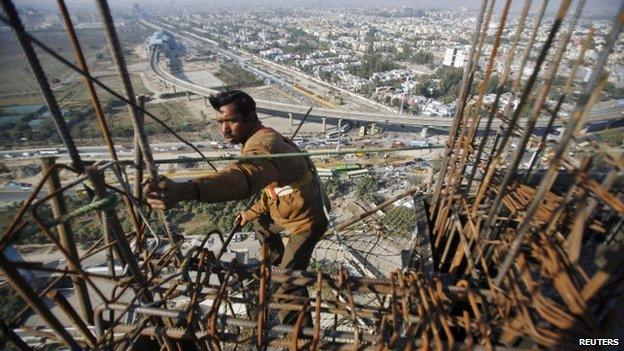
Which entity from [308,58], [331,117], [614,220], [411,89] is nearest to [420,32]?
[308,58]

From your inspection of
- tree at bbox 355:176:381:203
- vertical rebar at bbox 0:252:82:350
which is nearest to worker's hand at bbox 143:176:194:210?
vertical rebar at bbox 0:252:82:350

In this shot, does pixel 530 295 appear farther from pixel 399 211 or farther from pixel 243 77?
pixel 243 77

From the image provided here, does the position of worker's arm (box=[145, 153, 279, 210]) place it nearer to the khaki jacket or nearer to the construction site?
the khaki jacket

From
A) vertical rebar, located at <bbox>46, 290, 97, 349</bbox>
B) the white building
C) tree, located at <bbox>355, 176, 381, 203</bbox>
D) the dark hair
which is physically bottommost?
tree, located at <bbox>355, 176, 381, 203</bbox>

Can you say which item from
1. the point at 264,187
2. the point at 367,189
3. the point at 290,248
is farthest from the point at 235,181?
the point at 367,189

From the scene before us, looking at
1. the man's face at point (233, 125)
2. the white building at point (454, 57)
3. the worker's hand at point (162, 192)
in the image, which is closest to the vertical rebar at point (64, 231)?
the worker's hand at point (162, 192)

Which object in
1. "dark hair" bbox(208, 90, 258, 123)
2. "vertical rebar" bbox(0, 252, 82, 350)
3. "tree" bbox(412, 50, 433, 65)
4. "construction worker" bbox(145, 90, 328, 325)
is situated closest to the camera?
"vertical rebar" bbox(0, 252, 82, 350)

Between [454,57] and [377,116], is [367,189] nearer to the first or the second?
[377,116]

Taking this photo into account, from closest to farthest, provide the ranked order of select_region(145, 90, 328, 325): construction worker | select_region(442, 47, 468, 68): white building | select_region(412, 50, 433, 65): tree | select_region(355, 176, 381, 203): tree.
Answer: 1. select_region(145, 90, 328, 325): construction worker
2. select_region(355, 176, 381, 203): tree
3. select_region(442, 47, 468, 68): white building
4. select_region(412, 50, 433, 65): tree
